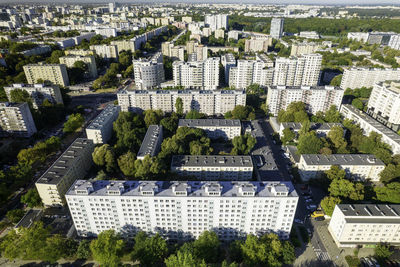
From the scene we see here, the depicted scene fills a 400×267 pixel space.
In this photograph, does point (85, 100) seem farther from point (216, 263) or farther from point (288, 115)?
point (216, 263)

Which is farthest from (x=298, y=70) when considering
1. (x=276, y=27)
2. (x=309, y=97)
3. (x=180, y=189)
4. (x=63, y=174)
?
(x=276, y=27)

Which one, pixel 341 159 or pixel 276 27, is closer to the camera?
pixel 341 159

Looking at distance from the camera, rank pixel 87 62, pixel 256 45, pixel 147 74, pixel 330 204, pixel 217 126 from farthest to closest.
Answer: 1. pixel 256 45
2. pixel 87 62
3. pixel 147 74
4. pixel 217 126
5. pixel 330 204

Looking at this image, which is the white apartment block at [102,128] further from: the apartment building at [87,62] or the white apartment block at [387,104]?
the white apartment block at [387,104]

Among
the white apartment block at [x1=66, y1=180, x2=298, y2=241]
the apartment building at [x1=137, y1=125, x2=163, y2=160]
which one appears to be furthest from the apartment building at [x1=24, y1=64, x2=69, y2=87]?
the white apartment block at [x1=66, y1=180, x2=298, y2=241]

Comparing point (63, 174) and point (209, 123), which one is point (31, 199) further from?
point (209, 123)

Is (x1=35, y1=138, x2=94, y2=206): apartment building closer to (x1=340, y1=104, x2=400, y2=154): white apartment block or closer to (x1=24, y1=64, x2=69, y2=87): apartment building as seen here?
(x1=24, y1=64, x2=69, y2=87): apartment building

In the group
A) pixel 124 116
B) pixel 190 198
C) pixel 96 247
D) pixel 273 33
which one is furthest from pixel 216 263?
pixel 273 33
